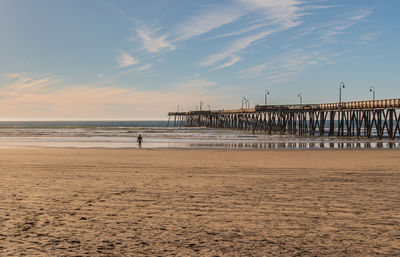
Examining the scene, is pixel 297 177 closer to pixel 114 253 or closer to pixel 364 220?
pixel 364 220

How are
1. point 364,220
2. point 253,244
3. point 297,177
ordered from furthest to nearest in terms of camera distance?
point 297,177 < point 364,220 < point 253,244

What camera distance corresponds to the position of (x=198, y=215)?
7.30 metres

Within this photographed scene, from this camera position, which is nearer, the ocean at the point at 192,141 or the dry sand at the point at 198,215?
the dry sand at the point at 198,215

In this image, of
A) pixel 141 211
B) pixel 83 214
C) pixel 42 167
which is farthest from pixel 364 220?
pixel 42 167

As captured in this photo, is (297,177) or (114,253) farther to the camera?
(297,177)

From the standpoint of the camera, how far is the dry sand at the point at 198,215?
18.1ft

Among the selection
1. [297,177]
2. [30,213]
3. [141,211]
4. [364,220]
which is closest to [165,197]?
[141,211]

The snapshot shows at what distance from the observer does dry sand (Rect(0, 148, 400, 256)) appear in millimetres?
5523

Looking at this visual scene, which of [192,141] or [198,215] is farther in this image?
[192,141]

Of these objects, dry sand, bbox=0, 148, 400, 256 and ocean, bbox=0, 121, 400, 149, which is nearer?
dry sand, bbox=0, 148, 400, 256

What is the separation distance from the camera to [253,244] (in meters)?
5.64

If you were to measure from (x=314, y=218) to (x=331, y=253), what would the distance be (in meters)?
1.84

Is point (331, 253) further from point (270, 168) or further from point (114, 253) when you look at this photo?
point (270, 168)

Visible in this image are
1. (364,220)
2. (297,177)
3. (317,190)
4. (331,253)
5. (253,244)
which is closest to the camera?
(331,253)
